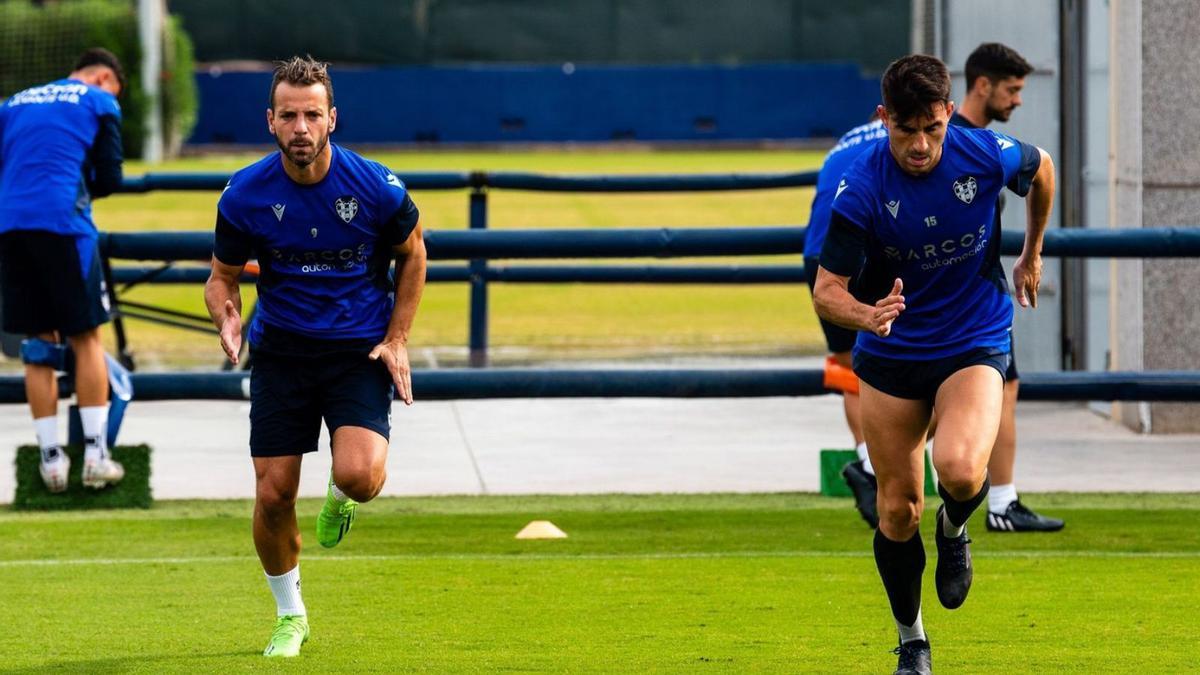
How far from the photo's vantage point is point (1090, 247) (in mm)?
8648

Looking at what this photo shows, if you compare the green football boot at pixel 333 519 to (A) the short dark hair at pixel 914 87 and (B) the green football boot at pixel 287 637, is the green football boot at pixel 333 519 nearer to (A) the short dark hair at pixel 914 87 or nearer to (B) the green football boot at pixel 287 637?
(B) the green football boot at pixel 287 637

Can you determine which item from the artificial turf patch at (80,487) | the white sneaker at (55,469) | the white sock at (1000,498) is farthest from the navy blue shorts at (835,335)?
the white sneaker at (55,469)

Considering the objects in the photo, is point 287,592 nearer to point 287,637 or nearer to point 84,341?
point 287,637

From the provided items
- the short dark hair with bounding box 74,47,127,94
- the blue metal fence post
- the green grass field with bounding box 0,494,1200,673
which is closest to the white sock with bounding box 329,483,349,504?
the green grass field with bounding box 0,494,1200,673

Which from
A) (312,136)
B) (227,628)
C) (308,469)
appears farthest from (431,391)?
(312,136)

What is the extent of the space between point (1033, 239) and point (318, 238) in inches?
88.2

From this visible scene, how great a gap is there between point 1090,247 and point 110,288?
17.3ft

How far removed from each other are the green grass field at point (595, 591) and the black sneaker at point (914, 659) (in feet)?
0.85

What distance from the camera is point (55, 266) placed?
8.62m

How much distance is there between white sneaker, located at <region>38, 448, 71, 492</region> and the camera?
28.0 ft

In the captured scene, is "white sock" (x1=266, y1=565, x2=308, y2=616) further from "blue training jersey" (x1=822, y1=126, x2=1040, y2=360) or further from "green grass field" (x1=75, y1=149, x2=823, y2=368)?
"green grass field" (x1=75, y1=149, x2=823, y2=368)

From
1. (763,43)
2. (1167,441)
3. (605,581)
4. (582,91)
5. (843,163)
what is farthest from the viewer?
(763,43)

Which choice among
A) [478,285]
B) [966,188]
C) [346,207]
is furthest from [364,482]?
[478,285]

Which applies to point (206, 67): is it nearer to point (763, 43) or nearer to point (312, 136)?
point (763, 43)
